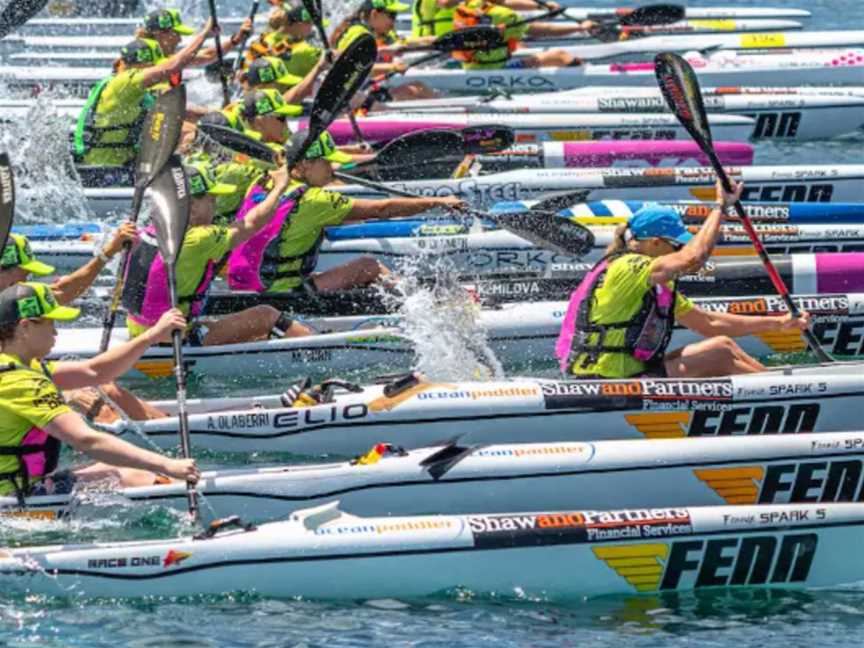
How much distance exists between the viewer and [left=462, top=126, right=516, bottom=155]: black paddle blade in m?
16.7

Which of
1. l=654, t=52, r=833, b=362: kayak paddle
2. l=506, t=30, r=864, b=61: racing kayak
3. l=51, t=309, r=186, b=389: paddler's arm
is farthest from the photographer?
l=506, t=30, r=864, b=61: racing kayak

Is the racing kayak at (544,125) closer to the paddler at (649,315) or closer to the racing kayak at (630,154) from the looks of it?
the racing kayak at (630,154)

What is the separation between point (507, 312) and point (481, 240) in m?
1.80

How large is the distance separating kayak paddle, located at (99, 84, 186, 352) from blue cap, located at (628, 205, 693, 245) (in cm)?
298

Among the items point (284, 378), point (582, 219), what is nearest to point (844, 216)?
point (582, 219)

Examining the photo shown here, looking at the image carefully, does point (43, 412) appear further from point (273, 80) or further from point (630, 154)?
point (630, 154)

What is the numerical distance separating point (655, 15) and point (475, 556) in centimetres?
1410

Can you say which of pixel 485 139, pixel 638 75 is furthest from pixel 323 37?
pixel 638 75

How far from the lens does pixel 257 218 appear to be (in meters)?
12.9

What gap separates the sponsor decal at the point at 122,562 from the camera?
9.48 meters

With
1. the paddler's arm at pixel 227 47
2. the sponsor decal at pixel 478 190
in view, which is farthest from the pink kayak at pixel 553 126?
the sponsor decal at pixel 478 190

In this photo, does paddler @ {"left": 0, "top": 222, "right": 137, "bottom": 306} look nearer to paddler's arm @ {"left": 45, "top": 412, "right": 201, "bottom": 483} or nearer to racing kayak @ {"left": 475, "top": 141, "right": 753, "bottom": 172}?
paddler's arm @ {"left": 45, "top": 412, "right": 201, "bottom": 483}

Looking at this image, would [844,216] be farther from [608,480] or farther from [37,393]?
[37,393]

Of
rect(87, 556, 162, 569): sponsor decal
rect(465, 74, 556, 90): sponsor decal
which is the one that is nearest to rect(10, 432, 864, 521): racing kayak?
rect(87, 556, 162, 569): sponsor decal
